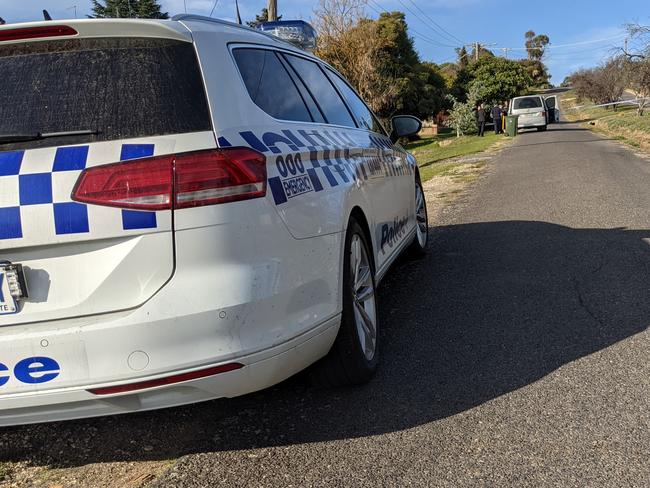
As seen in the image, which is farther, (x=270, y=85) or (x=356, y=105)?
(x=356, y=105)

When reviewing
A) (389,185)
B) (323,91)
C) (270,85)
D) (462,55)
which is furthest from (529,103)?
(462,55)

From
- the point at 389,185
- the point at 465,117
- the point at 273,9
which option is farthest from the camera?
the point at 465,117

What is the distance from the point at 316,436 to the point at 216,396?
0.66 meters

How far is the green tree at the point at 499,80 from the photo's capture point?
5016cm

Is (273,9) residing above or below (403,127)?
above

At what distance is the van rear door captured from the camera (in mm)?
2162

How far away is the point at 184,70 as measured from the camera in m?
2.40


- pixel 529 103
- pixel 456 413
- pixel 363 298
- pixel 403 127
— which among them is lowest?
pixel 456 413

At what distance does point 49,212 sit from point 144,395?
755 millimetres

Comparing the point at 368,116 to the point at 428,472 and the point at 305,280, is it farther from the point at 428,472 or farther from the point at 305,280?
the point at 428,472

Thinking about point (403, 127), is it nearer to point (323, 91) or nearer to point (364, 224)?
point (323, 91)

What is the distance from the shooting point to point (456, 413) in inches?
116

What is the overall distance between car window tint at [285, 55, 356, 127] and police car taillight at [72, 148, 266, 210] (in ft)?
4.83

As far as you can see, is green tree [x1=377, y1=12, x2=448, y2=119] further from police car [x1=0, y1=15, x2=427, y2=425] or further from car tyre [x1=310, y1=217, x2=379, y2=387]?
police car [x1=0, y1=15, x2=427, y2=425]
